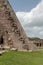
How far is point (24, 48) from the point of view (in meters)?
22.6

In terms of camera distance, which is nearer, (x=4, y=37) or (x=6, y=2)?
(x=4, y=37)

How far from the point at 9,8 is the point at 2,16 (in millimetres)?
1843

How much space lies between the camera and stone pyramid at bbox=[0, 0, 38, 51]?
2253 centimetres

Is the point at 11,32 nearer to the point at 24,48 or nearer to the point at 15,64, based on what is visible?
the point at 24,48

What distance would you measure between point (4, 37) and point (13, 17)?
2808 mm

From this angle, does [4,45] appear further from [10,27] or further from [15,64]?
[15,64]

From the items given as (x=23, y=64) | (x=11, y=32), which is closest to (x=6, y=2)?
(x=11, y=32)

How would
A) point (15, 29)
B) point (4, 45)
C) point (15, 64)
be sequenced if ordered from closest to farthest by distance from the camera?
point (15, 64) → point (4, 45) → point (15, 29)

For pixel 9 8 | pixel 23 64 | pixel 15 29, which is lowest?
pixel 23 64

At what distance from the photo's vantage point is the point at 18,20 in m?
25.0

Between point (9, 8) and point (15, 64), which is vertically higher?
point (9, 8)

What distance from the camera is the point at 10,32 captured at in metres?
23.0

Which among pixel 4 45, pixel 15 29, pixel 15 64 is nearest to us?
pixel 15 64

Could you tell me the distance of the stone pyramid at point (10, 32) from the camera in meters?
22.5
